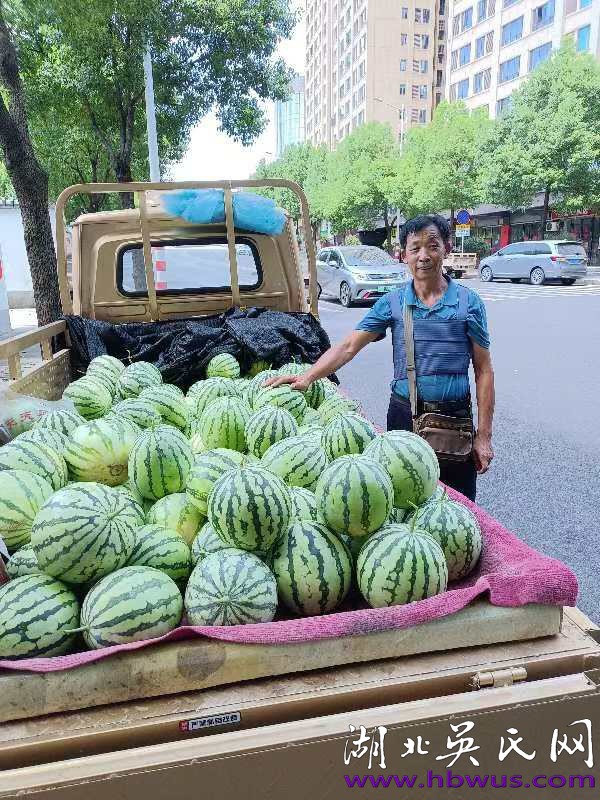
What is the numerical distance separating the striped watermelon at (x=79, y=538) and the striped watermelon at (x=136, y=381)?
2038 millimetres

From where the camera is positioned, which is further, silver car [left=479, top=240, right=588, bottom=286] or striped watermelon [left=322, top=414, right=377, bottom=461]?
silver car [left=479, top=240, right=588, bottom=286]

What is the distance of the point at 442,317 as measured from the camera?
354 cm

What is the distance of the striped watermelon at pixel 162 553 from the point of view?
1832 mm

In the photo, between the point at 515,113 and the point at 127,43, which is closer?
the point at 127,43

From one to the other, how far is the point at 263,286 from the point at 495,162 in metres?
33.8

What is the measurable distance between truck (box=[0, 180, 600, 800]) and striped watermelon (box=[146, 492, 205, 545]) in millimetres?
626

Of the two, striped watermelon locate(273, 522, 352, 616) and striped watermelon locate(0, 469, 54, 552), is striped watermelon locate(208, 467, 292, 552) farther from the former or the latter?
striped watermelon locate(0, 469, 54, 552)

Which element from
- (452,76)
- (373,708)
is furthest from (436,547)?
(452,76)

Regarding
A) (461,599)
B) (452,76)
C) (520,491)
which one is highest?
(452,76)

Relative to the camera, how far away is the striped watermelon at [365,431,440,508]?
2086 mm

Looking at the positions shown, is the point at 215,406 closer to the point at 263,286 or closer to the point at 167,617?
the point at 167,617

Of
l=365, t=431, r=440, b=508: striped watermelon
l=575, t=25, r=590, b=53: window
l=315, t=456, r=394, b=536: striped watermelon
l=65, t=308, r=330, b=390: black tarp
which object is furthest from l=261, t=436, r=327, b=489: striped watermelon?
l=575, t=25, r=590, b=53: window

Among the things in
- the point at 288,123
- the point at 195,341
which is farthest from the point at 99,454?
the point at 288,123

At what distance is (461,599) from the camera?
163 cm
